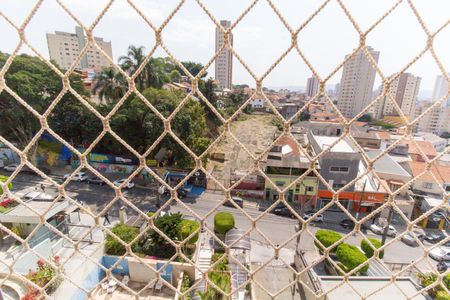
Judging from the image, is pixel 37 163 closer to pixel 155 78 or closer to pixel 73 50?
pixel 155 78

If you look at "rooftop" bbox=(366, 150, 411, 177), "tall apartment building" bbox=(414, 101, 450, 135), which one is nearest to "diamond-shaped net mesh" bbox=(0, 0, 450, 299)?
"rooftop" bbox=(366, 150, 411, 177)

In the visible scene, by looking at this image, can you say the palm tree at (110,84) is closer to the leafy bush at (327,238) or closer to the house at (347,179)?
the house at (347,179)

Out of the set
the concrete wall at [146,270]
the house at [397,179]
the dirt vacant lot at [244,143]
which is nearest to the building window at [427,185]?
the house at [397,179]

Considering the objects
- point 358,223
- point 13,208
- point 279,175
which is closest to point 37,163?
point 13,208

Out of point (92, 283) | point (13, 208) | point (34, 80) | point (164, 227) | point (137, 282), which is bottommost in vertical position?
point (137, 282)

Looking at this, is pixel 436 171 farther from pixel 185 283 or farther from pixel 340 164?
pixel 185 283

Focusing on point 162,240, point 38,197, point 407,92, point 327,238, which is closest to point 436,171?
point 327,238
